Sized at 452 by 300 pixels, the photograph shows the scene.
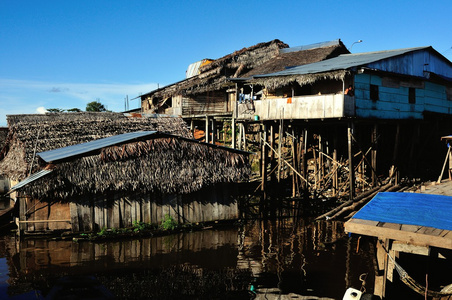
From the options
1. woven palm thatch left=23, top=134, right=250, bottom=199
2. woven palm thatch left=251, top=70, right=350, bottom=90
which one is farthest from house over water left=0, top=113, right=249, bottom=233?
woven palm thatch left=251, top=70, right=350, bottom=90

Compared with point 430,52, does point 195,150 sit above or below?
below

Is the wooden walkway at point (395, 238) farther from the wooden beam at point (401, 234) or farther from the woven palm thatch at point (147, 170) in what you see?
the woven palm thatch at point (147, 170)

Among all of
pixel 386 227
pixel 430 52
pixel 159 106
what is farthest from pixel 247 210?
pixel 159 106

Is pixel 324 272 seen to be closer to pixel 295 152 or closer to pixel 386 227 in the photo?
pixel 386 227

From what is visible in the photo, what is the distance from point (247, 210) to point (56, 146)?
9.73 m

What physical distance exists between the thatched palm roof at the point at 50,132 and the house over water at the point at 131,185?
2779 mm

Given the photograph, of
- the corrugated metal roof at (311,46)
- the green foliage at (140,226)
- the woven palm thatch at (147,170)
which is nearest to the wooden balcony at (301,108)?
the woven palm thatch at (147,170)

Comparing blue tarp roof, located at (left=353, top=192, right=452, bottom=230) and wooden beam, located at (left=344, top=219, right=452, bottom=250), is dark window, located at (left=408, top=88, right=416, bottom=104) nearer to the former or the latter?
blue tarp roof, located at (left=353, top=192, right=452, bottom=230)

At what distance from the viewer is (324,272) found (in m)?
10.4

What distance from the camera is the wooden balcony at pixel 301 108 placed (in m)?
16.2

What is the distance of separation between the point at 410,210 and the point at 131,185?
29.1ft

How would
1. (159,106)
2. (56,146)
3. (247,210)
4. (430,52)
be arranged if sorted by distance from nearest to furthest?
(247,210)
(56,146)
(430,52)
(159,106)

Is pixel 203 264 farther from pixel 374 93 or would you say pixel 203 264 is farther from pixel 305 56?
pixel 305 56

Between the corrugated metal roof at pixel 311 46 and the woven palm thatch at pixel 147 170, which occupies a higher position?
the corrugated metal roof at pixel 311 46
